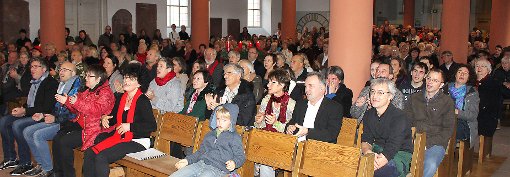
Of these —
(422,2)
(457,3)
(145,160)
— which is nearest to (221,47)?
(457,3)

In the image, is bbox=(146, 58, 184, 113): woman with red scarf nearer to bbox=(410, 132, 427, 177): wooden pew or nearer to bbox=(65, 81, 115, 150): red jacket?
bbox=(65, 81, 115, 150): red jacket

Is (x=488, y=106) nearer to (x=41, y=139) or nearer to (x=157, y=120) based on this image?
(x=157, y=120)

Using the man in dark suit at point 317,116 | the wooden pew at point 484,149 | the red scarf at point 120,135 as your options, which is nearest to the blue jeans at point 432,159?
the man in dark suit at point 317,116

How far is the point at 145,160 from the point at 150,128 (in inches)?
16.6

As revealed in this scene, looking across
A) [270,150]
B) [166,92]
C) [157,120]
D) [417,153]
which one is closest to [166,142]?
[157,120]

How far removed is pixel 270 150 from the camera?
514 cm

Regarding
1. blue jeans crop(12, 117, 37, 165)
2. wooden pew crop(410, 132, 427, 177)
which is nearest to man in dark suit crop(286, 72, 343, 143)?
wooden pew crop(410, 132, 427, 177)

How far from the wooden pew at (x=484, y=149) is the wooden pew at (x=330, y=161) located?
3860 millimetres

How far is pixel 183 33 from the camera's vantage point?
21844 mm

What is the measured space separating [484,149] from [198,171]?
462cm

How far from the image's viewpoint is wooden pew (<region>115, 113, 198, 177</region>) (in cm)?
545

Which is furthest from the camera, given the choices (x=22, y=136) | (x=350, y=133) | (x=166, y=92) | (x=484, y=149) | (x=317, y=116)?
(x=484, y=149)

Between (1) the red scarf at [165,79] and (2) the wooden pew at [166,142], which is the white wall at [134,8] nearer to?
(1) the red scarf at [165,79]

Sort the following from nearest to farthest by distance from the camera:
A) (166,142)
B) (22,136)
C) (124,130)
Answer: (124,130) < (166,142) < (22,136)
